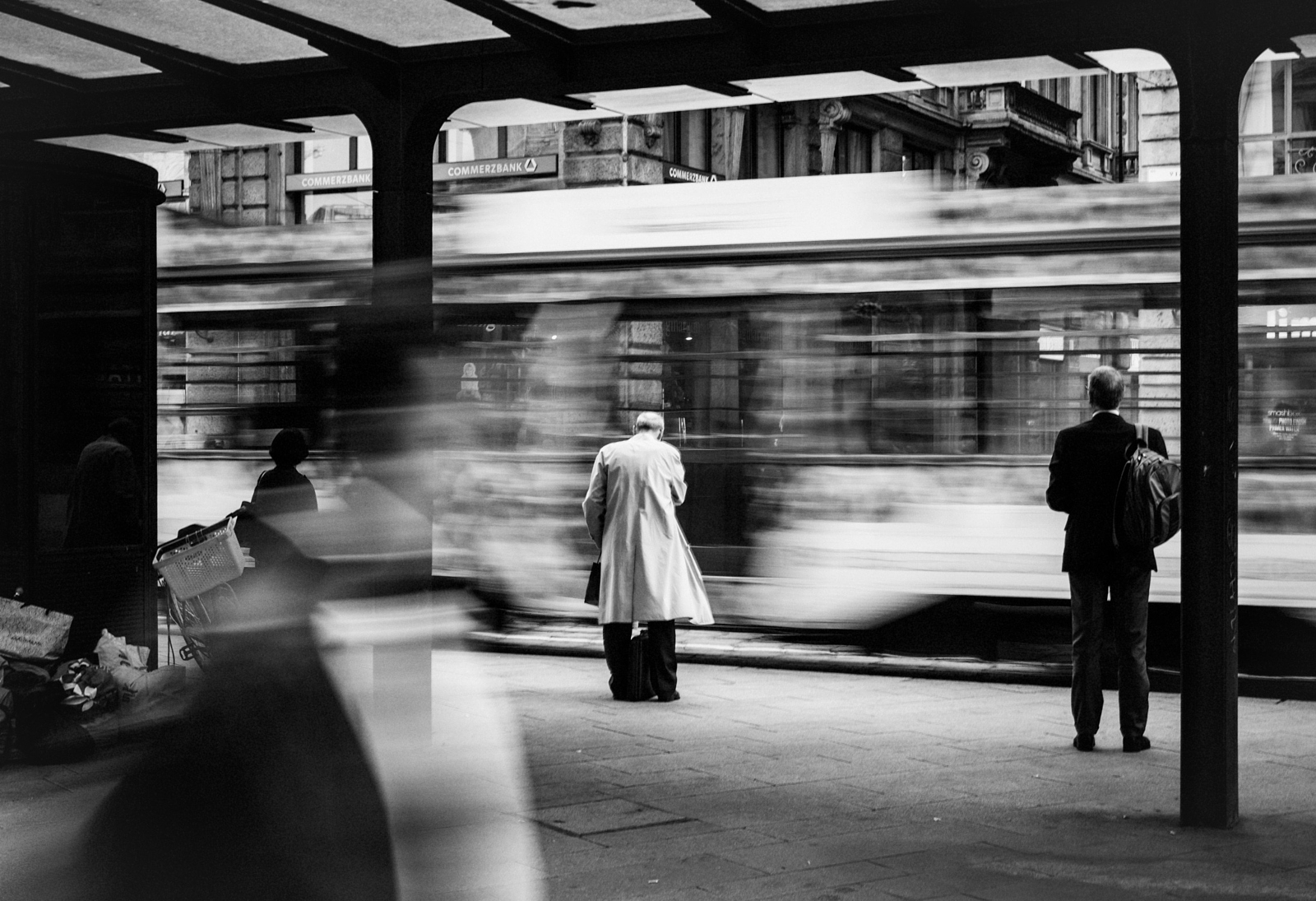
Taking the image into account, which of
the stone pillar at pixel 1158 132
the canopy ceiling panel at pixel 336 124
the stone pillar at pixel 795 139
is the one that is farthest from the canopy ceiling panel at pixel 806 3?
the stone pillar at pixel 795 139

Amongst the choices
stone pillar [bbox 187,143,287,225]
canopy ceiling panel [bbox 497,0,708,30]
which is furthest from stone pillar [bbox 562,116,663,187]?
canopy ceiling panel [bbox 497,0,708,30]

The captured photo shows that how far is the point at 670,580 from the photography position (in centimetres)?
1008

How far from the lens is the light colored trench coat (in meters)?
10.0

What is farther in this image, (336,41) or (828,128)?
(828,128)

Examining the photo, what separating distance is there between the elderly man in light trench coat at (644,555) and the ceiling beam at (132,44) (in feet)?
10.9

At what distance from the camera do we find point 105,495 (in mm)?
8797

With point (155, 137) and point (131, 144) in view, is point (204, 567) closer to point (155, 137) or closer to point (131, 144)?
point (155, 137)

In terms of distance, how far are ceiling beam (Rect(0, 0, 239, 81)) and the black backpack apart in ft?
15.4

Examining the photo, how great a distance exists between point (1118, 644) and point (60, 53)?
581 centimetres

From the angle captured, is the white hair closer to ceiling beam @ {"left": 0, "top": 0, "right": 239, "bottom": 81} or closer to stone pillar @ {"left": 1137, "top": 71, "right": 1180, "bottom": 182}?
ceiling beam @ {"left": 0, "top": 0, "right": 239, "bottom": 81}

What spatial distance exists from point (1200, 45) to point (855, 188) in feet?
16.4

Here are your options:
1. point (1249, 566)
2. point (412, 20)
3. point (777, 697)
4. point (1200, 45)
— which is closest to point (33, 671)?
point (412, 20)

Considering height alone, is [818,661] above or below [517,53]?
below

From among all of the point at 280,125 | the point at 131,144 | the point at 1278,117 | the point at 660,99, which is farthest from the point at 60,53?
the point at 1278,117
